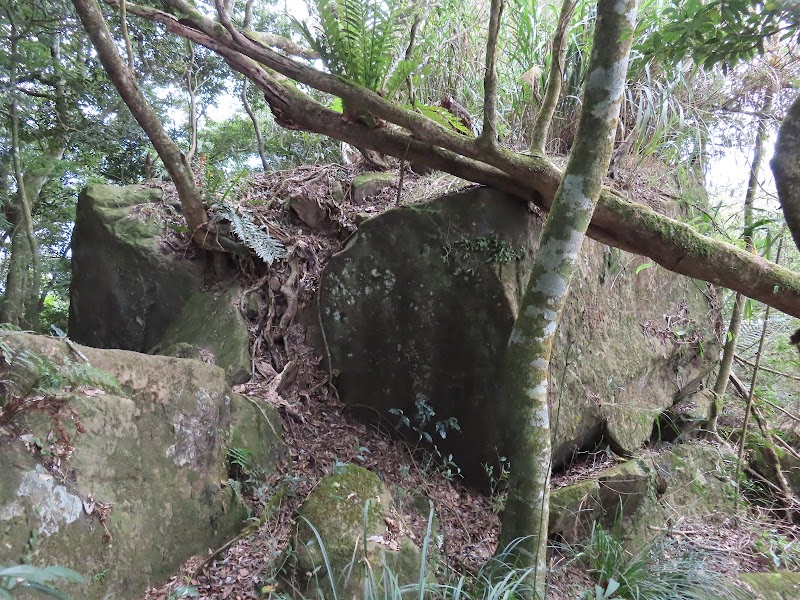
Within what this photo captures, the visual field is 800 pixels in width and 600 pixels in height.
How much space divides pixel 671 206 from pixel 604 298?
167 cm

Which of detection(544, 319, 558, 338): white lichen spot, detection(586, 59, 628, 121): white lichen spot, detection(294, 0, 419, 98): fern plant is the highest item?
detection(294, 0, 419, 98): fern plant

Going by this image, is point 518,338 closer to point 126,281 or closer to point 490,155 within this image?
point 490,155

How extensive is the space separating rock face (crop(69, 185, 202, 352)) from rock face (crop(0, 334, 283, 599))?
1.83 metres

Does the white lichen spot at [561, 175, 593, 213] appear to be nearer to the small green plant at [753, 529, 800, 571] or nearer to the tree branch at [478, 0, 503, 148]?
the tree branch at [478, 0, 503, 148]

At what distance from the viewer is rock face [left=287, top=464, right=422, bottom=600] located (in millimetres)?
2373

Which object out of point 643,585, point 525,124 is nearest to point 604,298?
point 525,124

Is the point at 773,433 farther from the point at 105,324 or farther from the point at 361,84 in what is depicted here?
the point at 105,324

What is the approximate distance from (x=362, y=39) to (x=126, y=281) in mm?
3328

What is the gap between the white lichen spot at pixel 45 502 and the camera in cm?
209

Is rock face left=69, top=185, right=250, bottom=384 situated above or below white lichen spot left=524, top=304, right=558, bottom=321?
below

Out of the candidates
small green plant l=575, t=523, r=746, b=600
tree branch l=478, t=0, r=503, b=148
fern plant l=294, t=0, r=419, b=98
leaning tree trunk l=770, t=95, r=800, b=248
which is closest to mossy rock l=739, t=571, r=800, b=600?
small green plant l=575, t=523, r=746, b=600

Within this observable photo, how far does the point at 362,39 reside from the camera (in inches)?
129

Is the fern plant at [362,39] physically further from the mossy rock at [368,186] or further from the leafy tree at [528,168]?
the mossy rock at [368,186]

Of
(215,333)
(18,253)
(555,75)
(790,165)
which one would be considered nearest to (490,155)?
(555,75)
